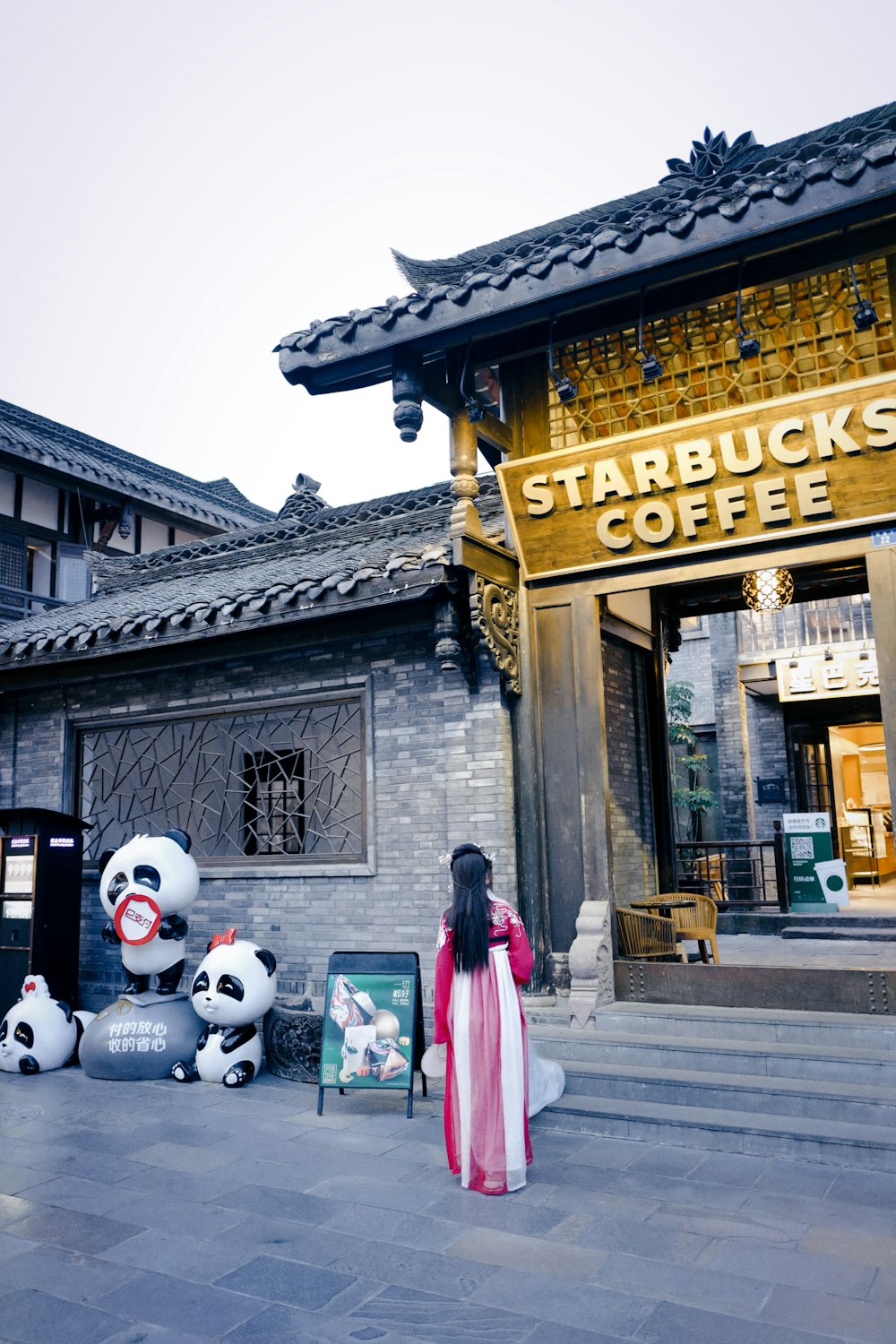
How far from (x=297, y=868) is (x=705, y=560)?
4000 millimetres

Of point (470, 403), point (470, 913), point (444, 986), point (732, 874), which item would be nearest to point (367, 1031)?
point (444, 986)

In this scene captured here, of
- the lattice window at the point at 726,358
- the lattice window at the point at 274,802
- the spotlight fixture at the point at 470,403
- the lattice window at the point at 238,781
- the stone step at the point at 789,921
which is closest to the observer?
the lattice window at the point at 726,358

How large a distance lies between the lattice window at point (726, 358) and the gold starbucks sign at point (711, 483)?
0.37 m

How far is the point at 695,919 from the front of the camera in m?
7.64

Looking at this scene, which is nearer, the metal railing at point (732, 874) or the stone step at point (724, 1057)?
the stone step at point (724, 1057)

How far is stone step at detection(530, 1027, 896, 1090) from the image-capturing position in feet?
17.6

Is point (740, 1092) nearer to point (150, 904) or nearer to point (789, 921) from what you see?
point (150, 904)

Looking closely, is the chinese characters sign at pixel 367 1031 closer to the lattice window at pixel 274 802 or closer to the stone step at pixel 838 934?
the lattice window at pixel 274 802

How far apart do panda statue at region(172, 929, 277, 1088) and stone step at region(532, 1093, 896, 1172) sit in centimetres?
225

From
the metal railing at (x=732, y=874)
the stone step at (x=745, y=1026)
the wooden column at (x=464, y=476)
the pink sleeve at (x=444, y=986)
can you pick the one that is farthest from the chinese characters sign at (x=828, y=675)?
the pink sleeve at (x=444, y=986)

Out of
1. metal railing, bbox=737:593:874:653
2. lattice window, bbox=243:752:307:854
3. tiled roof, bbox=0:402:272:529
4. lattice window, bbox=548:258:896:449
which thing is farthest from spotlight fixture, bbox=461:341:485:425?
tiled roof, bbox=0:402:272:529

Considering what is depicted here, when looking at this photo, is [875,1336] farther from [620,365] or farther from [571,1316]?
[620,365]

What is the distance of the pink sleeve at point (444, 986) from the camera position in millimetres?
4973

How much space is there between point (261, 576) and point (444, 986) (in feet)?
20.1
